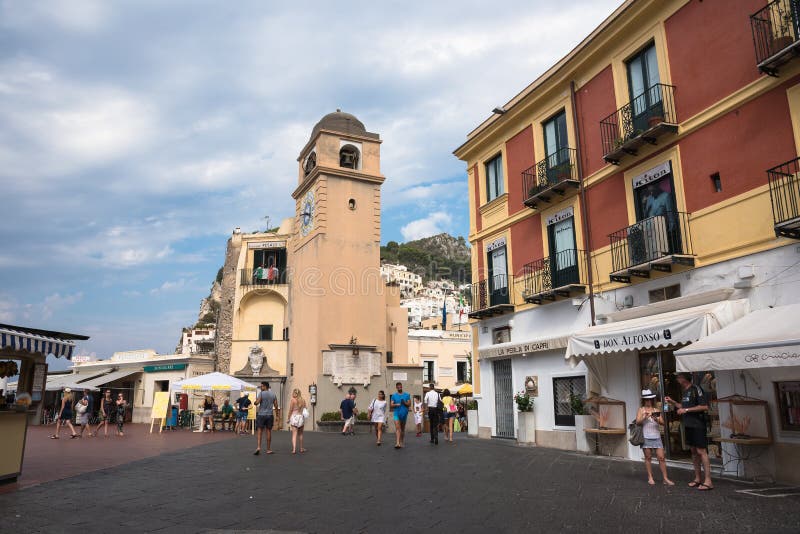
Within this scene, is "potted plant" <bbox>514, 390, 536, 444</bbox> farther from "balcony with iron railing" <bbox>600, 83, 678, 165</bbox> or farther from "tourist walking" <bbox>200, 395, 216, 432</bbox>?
"tourist walking" <bbox>200, 395, 216, 432</bbox>

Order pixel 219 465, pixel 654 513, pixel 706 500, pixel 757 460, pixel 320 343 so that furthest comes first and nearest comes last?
pixel 320 343
pixel 219 465
pixel 757 460
pixel 706 500
pixel 654 513

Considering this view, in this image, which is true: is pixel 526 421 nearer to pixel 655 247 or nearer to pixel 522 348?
pixel 522 348

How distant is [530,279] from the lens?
710 inches

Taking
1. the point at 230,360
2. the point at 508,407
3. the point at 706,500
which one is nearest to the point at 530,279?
the point at 508,407

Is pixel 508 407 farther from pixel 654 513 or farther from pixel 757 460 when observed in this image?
pixel 654 513

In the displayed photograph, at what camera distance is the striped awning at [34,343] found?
10078 millimetres

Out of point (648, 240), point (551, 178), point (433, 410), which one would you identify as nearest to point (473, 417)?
point (433, 410)

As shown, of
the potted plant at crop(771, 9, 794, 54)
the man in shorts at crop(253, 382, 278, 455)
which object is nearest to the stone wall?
the man in shorts at crop(253, 382, 278, 455)

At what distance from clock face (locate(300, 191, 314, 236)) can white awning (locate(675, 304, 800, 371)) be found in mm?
22844

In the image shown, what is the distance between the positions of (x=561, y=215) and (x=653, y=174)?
3.52m

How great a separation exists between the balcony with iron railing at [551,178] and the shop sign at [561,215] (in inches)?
16.3

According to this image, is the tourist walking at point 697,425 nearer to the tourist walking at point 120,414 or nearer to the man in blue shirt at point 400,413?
the man in blue shirt at point 400,413

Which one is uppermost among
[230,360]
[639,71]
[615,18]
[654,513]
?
[615,18]

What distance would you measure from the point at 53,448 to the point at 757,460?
1764cm
